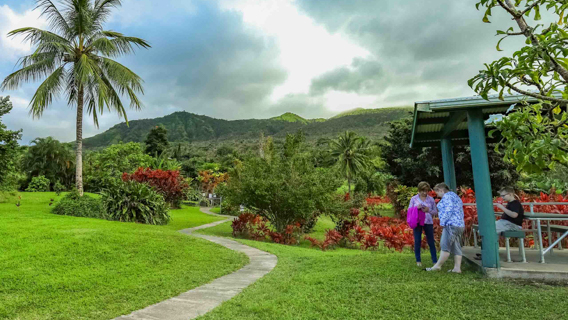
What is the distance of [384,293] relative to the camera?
407cm

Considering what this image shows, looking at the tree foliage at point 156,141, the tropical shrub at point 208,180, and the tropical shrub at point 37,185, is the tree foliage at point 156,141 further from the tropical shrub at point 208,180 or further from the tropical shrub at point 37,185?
the tropical shrub at point 37,185

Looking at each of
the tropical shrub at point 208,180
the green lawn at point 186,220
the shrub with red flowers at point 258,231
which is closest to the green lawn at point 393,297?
the shrub with red flowers at point 258,231

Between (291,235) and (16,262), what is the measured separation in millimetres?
7758

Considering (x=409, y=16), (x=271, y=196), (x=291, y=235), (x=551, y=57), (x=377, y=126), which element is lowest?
(x=291, y=235)

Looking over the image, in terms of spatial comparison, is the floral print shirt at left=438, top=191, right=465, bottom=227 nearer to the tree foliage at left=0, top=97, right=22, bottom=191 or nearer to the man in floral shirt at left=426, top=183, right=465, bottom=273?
the man in floral shirt at left=426, top=183, right=465, bottom=273

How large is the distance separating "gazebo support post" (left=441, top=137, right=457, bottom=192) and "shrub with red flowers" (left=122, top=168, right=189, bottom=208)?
17.3 m

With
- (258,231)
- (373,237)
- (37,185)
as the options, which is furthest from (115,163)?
(373,237)

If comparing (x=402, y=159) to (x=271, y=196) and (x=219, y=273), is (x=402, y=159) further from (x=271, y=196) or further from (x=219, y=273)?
(x=219, y=273)

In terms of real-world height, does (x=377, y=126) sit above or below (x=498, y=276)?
above

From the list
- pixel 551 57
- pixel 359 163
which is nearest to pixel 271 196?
pixel 551 57

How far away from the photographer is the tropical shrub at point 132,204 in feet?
42.2

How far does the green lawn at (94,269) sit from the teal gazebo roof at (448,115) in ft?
14.8

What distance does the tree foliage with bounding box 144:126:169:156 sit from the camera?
159 ft

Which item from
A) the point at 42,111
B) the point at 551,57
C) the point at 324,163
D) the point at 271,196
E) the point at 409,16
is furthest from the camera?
the point at 324,163
